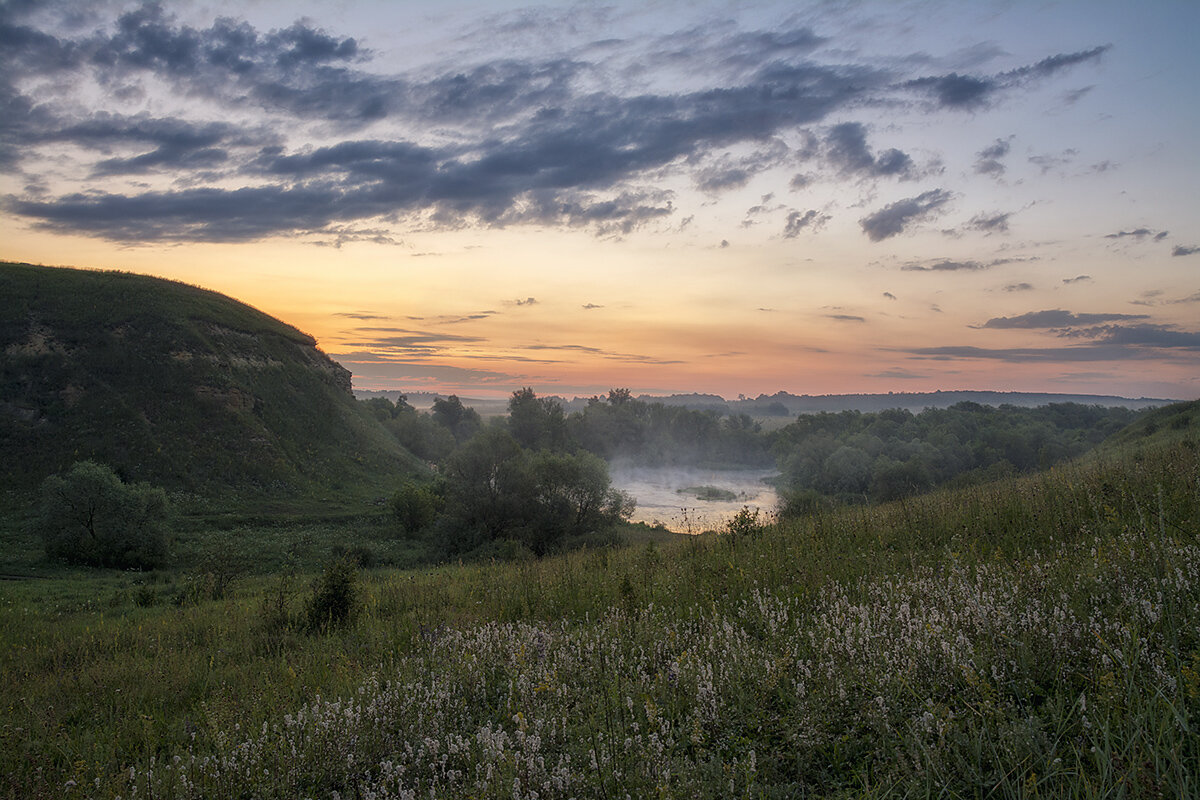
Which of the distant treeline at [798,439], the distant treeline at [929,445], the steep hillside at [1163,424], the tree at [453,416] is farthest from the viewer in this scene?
the tree at [453,416]

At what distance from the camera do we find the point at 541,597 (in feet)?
28.8

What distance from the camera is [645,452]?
408 feet

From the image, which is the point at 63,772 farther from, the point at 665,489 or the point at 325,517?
the point at 665,489

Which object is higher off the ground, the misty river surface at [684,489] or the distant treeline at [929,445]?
the distant treeline at [929,445]

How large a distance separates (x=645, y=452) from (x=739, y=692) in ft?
398

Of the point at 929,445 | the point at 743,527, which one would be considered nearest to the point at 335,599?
the point at 743,527

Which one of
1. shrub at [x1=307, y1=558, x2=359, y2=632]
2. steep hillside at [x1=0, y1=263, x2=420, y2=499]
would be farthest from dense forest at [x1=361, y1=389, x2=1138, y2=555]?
steep hillside at [x1=0, y1=263, x2=420, y2=499]

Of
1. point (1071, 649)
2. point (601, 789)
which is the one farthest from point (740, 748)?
point (1071, 649)

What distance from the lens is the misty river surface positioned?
6538 cm

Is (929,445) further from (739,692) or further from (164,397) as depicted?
(164,397)

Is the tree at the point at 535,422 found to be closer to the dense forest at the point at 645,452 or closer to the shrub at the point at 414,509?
the dense forest at the point at 645,452

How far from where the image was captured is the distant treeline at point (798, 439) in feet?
200

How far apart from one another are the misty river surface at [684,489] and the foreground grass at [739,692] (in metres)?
51.4

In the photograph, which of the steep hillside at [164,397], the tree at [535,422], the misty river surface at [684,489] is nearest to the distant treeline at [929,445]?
the misty river surface at [684,489]
